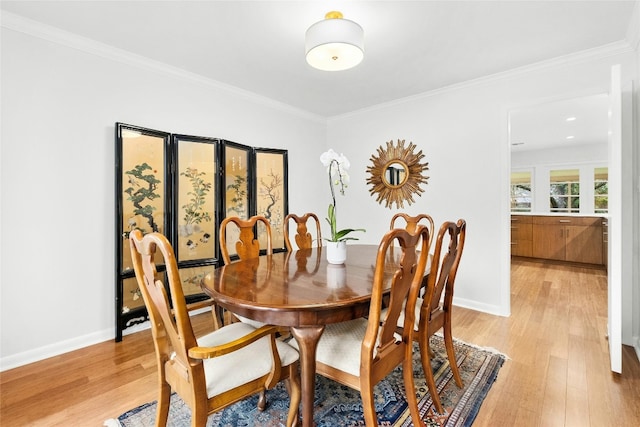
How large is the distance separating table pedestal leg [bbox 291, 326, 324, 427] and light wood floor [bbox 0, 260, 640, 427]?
3.19 ft

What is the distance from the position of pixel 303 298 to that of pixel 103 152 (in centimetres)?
244

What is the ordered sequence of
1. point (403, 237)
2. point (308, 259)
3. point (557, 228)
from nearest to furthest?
point (403, 237), point (308, 259), point (557, 228)

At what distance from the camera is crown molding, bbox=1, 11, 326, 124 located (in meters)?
A: 2.26

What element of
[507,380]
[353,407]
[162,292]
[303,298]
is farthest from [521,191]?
[162,292]

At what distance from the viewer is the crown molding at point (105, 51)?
7.42 feet

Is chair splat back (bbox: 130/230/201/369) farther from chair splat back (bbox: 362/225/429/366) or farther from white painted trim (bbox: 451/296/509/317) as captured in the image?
white painted trim (bbox: 451/296/509/317)

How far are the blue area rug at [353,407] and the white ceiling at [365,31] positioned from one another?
2539 millimetres

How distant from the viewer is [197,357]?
1140 millimetres

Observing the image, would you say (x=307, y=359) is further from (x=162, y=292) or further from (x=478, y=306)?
(x=478, y=306)

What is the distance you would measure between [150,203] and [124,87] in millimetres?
1075

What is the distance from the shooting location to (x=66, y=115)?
2486mm

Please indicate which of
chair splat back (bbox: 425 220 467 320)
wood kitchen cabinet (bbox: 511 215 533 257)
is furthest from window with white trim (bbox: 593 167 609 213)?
chair splat back (bbox: 425 220 467 320)

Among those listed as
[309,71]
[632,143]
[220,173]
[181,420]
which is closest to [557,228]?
[632,143]

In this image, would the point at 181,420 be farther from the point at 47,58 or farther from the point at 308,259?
the point at 47,58
